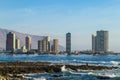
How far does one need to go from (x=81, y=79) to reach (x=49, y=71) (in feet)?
44.9

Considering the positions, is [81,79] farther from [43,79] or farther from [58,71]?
[58,71]

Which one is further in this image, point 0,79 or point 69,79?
point 69,79

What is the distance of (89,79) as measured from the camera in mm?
49531

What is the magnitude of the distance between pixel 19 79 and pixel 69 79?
7768 mm

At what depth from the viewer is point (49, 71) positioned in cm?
6250

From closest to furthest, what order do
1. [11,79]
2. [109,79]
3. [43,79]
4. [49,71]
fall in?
[11,79], [43,79], [109,79], [49,71]

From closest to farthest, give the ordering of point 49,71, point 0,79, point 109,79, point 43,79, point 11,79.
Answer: point 0,79 < point 11,79 < point 43,79 < point 109,79 < point 49,71

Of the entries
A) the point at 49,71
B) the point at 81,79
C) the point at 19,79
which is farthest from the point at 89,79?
the point at 49,71

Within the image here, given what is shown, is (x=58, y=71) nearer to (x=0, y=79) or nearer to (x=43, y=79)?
(x=43, y=79)

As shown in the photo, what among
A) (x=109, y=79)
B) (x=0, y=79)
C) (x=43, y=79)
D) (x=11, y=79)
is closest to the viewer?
(x=0, y=79)

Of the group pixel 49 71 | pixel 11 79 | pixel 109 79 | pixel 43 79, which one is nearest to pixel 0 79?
pixel 11 79

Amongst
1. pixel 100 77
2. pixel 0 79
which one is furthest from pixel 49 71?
pixel 0 79

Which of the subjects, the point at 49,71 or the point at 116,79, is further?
the point at 49,71

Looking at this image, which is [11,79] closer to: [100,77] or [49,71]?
[100,77]
